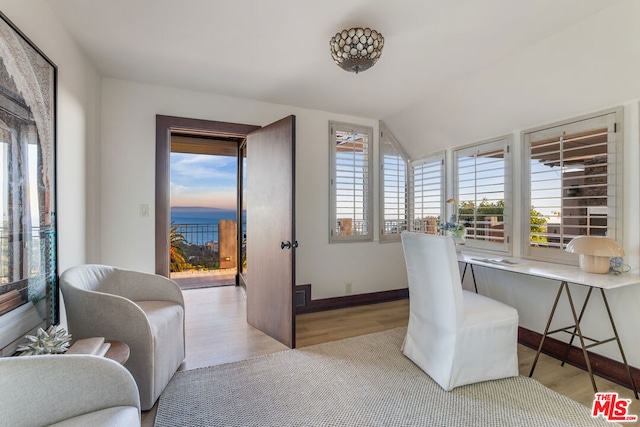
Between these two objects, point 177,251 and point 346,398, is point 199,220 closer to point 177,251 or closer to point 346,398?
point 177,251

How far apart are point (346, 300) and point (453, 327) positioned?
1859mm

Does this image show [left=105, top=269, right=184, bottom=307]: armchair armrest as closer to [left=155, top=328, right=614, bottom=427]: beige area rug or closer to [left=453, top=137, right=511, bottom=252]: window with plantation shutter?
[left=155, top=328, right=614, bottom=427]: beige area rug

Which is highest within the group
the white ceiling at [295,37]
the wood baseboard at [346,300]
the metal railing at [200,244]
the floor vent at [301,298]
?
the white ceiling at [295,37]

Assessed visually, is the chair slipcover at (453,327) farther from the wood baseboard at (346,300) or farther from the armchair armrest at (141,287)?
the armchair armrest at (141,287)

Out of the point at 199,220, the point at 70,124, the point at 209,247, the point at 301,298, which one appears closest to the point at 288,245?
the point at 301,298

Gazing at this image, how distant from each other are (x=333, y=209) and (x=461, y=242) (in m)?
1.49

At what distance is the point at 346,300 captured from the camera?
3607mm

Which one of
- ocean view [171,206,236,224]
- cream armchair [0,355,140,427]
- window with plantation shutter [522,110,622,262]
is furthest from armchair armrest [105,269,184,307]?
ocean view [171,206,236,224]

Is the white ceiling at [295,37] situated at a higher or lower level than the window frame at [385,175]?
higher

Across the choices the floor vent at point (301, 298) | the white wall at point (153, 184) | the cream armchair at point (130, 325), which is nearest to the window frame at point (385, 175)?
the white wall at point (153, 184)

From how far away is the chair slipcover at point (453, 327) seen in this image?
1863 millimetres

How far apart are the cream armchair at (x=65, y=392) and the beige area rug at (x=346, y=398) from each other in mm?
734

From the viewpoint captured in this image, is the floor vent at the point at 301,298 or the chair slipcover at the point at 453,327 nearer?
the chair slipcover at the point at 453,327

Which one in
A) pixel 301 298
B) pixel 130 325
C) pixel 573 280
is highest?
pixel 573 280
